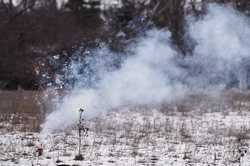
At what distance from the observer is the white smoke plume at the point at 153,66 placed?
1492 centimetres

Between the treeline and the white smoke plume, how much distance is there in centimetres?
97

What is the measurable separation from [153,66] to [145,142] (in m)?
6.61

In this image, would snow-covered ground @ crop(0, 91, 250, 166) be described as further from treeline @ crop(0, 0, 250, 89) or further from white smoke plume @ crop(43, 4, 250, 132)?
treeline @ crop(0, 0, 250, 89)

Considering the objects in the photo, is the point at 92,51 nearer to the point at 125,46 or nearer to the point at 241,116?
the point at 125,46

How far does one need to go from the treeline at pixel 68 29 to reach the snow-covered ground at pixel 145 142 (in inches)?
179

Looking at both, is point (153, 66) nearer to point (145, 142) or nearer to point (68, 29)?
point (145, 142)

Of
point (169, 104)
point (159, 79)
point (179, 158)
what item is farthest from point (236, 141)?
point (169, 104)

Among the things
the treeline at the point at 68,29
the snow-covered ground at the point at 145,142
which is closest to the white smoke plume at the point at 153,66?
the snow-covered ground at the point at 145,142

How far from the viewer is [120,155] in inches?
406

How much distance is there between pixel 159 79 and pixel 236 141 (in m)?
7.45

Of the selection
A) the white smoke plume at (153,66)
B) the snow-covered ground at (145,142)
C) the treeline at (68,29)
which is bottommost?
the snow-covered ground at (145,142)

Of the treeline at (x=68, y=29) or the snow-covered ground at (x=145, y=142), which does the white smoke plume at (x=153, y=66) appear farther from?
the treeline at (x=68, y=29)

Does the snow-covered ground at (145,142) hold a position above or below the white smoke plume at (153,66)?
below

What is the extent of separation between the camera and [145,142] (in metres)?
12.0
